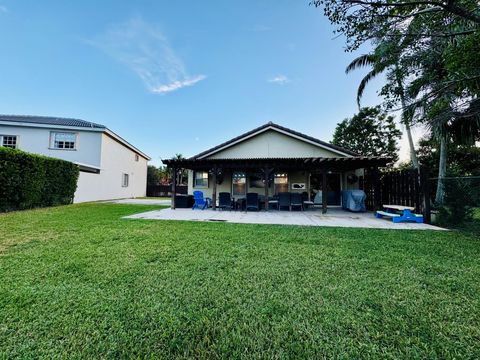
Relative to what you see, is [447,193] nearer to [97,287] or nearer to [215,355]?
[215,355]

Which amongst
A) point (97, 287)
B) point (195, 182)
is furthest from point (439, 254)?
point (195, 182)

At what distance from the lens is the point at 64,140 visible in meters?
15.9

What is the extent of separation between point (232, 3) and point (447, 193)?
1239 cm

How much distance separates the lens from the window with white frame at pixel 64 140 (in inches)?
623

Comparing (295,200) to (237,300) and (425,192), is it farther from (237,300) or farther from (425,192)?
(237,300)

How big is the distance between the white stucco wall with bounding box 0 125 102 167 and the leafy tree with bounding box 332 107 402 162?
2610 centimetres

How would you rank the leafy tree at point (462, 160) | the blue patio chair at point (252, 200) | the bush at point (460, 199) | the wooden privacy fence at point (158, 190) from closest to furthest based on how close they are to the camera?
the bush at point (460, 199)
the blue patio chair at point (252, 200)
the leafy tree at point (462, 160)
the wooden privacy fence at point (158, 190)

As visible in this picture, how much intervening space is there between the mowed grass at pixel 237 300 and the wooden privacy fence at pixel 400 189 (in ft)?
12.3

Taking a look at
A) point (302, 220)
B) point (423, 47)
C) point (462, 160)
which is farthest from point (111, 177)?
point (462, 160)

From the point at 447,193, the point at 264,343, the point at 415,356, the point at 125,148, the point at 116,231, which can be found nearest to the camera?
the point at 415,356

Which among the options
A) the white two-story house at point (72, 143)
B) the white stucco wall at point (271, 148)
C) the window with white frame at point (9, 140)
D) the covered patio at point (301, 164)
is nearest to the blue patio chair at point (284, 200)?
the covered patio at point (301, 164)

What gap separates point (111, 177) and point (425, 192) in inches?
822

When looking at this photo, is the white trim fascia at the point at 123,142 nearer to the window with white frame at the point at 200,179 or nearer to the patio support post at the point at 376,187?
the window with white frame at the point at 200,179

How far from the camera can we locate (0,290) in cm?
252
